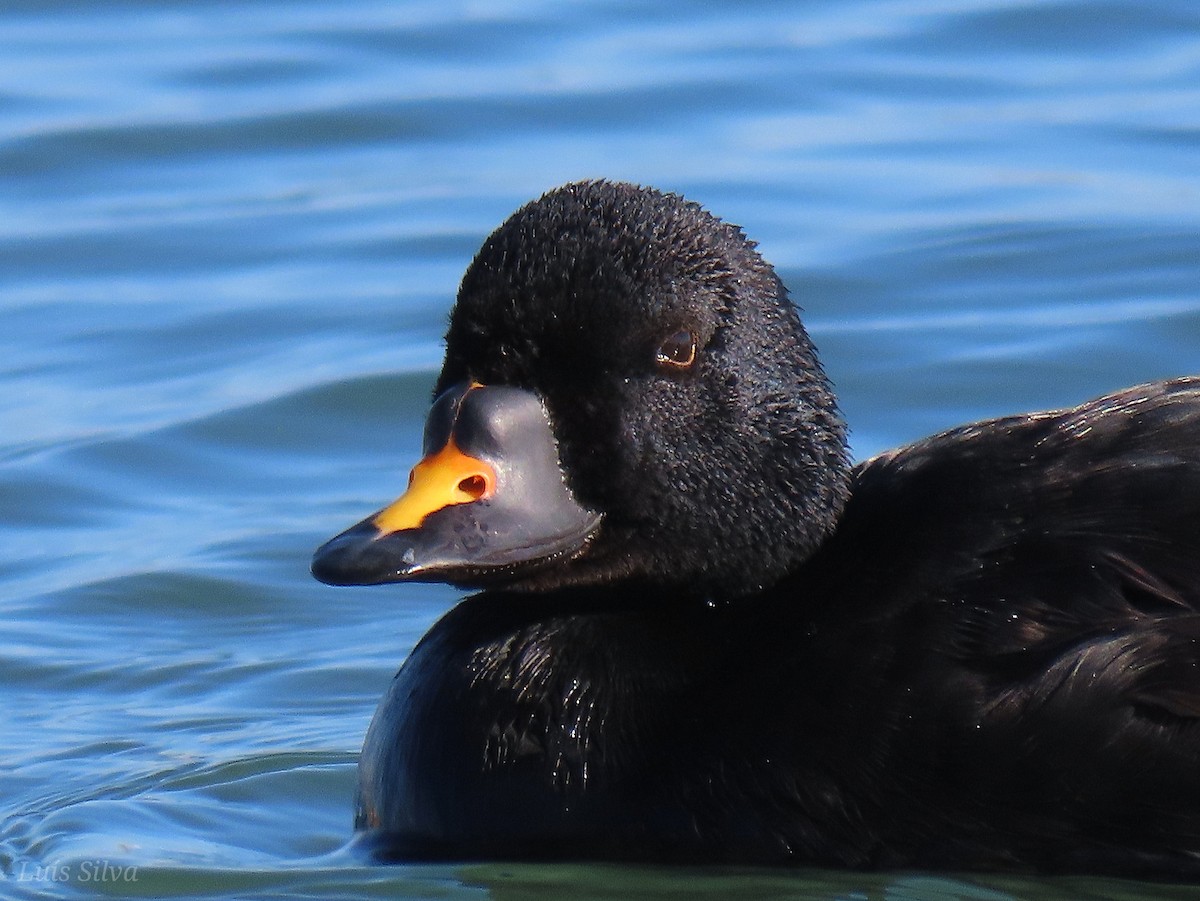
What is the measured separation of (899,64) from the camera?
11172 mm

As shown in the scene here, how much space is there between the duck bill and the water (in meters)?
0.64

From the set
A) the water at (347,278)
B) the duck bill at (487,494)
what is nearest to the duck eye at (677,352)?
the duck bill at (487,494)

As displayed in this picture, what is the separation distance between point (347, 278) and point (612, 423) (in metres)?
4.57

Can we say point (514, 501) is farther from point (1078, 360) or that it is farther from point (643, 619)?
point (1078, 360)

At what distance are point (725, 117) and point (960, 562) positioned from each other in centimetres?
608

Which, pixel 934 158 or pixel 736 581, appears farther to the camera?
pixel 934 158

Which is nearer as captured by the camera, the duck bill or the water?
A: the duck bill

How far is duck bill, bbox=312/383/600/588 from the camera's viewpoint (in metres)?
4.74

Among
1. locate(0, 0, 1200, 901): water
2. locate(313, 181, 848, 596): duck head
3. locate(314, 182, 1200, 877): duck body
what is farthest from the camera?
locate(0, 0, 1200, 901): water

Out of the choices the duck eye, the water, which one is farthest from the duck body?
the water

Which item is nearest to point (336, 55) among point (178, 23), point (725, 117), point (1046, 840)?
point (178, 23)

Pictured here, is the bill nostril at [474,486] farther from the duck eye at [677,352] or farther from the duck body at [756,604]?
the duck eye at [677,352]

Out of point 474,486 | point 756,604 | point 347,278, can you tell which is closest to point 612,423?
point 474,486

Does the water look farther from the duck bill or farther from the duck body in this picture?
the duck bill
